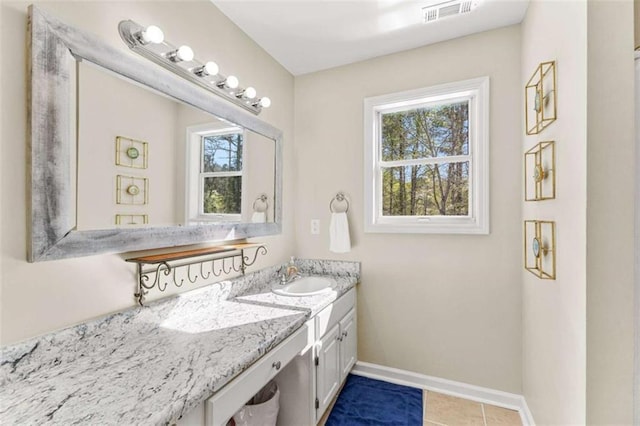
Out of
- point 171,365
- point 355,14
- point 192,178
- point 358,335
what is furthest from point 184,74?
point 358,335

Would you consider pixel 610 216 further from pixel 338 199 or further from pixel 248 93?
pixel 248 93

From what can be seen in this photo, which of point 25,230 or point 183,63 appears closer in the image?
point 25,230

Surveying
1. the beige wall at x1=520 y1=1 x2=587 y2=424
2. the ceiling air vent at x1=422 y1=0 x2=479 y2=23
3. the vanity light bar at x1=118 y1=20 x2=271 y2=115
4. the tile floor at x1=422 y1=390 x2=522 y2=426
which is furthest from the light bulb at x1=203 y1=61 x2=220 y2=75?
the tile floor at x1=422 y1=390 x2=522 y2=426

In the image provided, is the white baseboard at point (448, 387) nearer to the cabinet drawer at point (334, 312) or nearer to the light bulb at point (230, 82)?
the cabinet drawer at point (334, 312)

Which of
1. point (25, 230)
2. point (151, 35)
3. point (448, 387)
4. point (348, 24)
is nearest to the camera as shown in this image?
point (25, 230)

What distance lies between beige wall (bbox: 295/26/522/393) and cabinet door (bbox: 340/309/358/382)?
0.12 meters

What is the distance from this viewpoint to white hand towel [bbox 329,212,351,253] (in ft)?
7.25

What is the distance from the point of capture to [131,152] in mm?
1215

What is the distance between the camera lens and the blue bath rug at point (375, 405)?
5.76ft

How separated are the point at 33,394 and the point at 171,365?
13.3 inches

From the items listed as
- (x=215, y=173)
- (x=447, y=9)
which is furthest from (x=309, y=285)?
(x=447, y=9)

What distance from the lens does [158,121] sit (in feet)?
4.37

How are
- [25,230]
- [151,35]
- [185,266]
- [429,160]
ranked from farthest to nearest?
1. [429,160]
2. [185,266]
3. [151,35]
4. [25,230]

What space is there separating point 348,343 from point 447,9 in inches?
86.1
